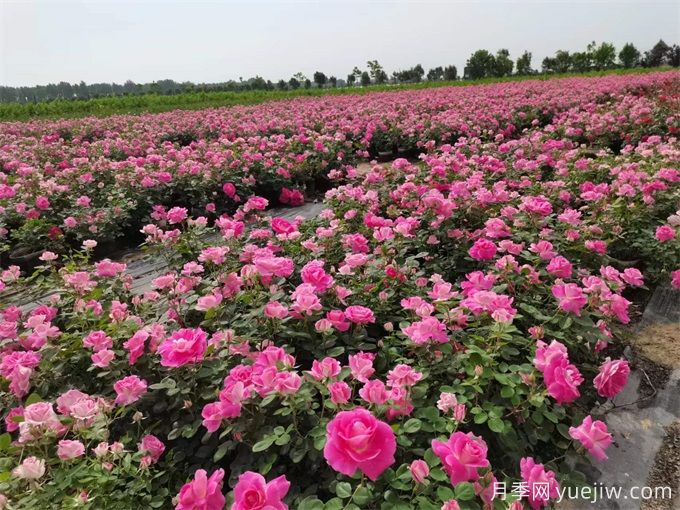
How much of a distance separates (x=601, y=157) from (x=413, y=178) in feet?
6.84

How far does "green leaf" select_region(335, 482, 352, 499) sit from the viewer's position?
109 cm

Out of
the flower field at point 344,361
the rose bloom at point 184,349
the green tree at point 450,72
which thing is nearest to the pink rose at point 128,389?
the flower field at point 344,361

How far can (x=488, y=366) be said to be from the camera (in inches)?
57.3

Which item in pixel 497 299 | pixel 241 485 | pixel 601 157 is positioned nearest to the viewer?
pixel 241 485

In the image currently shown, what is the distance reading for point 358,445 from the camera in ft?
3.09

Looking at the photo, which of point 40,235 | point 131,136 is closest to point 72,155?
point 131,136

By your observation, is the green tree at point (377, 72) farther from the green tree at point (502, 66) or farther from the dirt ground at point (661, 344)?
the dirt ground at point (661, 344)

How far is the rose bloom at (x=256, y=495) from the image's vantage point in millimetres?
931

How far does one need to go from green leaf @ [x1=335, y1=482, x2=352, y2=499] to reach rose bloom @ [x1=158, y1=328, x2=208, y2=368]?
1.93ft

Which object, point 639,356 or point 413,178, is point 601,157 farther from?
point 639,356

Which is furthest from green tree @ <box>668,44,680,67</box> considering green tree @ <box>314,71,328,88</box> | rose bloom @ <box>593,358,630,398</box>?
rose bloom @ <box>593,358,630,398</box>

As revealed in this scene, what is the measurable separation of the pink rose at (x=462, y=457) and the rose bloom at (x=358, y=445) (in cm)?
18

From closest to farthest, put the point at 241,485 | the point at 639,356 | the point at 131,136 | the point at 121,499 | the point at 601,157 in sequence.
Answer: the point at 241,485, the point at 121,499, the point at 639,356, the point at 601,157, the point at 131,136

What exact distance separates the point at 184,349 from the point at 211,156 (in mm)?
4541
